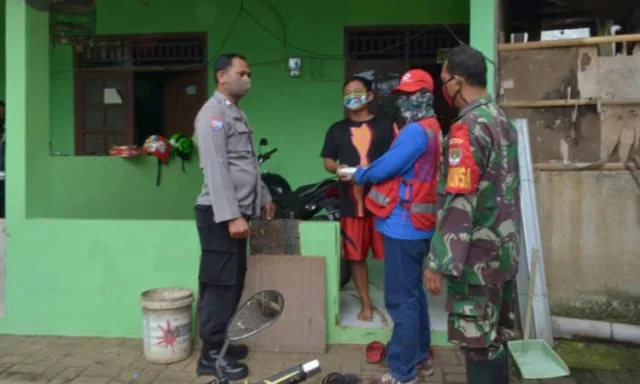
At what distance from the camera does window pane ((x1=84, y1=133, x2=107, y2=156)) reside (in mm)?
7199

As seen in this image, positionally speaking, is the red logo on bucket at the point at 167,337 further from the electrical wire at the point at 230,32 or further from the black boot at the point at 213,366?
the electrical wire at the point at 230,32

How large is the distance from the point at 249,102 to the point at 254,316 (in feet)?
15.5

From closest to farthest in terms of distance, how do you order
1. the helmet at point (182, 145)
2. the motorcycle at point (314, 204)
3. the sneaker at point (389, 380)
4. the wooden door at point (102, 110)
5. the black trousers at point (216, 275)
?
the sneaker at point (389, 380)
the black trousers at point (216, 275)
the motorcycle at point (314, 204)
the helmet at point (182, 145)
the wooden door at point (102, 110)

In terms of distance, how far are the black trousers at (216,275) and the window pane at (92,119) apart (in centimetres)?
394

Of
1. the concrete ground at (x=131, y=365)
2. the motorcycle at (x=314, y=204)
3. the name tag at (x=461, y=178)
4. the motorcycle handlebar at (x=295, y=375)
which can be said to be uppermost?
the name tag at (x=461, y=178)

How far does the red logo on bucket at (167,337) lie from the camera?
4.05 metres

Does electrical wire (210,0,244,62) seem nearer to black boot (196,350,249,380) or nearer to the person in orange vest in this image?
the person in orange vest

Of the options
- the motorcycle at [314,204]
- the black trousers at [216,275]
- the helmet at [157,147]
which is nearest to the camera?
the black trousers at [216,275]

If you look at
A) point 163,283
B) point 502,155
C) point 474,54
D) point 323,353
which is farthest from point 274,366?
point 474,54

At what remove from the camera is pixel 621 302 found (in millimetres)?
4547

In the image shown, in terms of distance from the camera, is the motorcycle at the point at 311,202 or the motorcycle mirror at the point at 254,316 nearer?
the motorcycle mirror at the point at 254,316

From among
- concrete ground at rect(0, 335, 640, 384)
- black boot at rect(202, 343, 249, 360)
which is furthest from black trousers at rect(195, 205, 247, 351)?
concrete ground at rect(0, 335, 640, 384)

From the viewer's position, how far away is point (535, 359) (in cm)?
360

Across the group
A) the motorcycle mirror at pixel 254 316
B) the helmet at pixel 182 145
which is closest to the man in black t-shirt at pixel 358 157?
the motorcycle mirror at pixel 254 316
